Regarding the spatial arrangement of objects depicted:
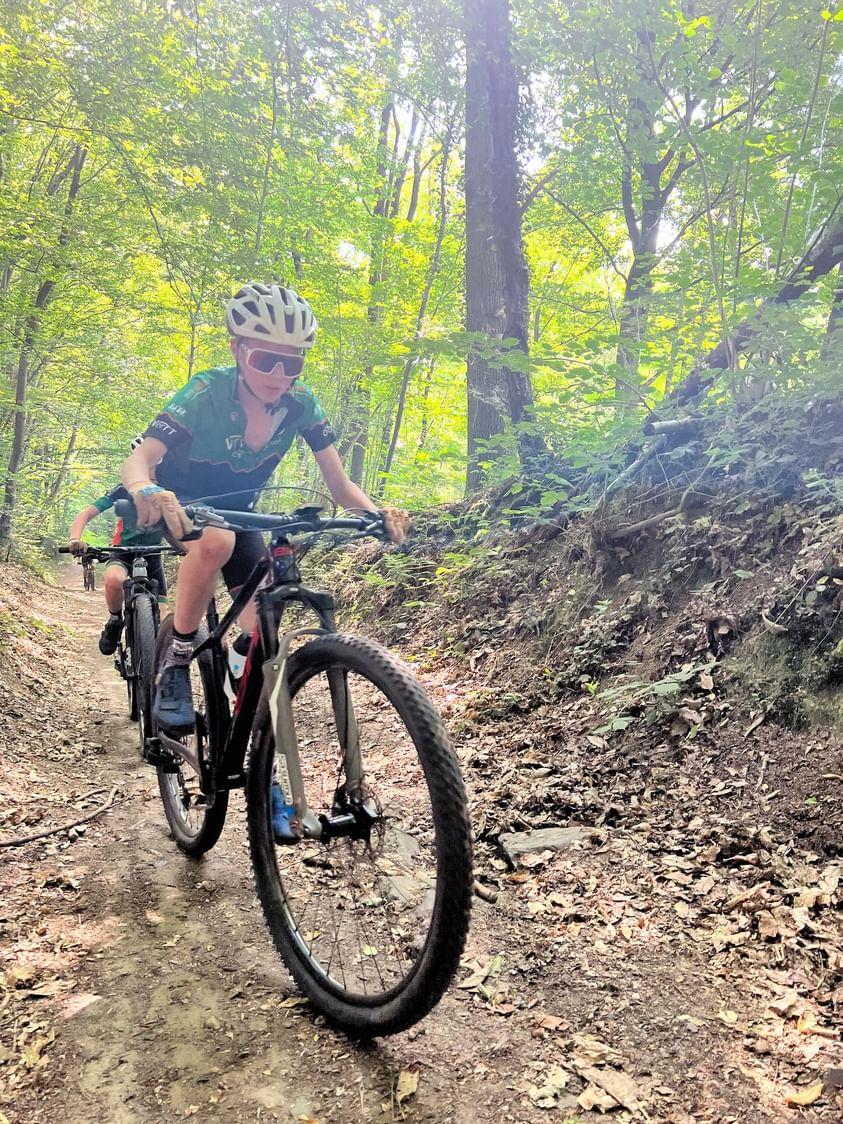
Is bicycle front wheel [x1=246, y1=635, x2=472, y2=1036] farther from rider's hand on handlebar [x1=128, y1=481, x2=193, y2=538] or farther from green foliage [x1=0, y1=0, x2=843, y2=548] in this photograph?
green foliage [x1=0, y1=0, x2=843, y2=548]

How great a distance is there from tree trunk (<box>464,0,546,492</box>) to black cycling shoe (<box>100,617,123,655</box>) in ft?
13.1

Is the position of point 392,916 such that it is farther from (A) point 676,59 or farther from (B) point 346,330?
(B) point 346,330

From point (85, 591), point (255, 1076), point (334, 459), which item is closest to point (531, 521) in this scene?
point (334, 459)

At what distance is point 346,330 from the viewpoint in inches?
350

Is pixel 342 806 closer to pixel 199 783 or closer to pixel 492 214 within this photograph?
pixel 199 783

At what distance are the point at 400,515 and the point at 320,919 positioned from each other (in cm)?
→ 151

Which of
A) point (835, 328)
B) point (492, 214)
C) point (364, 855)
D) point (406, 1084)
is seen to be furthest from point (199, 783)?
point (492, 214)

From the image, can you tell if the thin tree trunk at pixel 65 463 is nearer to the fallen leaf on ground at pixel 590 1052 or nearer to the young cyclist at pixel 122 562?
the young cyclist at pixel 122 562

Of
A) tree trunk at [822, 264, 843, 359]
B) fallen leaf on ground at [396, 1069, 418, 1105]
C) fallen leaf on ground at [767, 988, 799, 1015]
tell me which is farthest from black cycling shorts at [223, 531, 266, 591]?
tree trunk at [822, 264, 843, 359]

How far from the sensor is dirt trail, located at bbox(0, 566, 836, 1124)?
1.65 m

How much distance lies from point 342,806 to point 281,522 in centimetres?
96

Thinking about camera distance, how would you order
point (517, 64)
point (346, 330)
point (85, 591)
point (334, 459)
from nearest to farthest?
point (334, 459) → point (517, 64) → point (346, 330) → point (85, 591)

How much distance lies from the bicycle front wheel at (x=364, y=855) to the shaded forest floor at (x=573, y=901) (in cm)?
16

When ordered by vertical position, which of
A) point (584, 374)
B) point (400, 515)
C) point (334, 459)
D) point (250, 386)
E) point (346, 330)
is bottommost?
point (400, 515)
